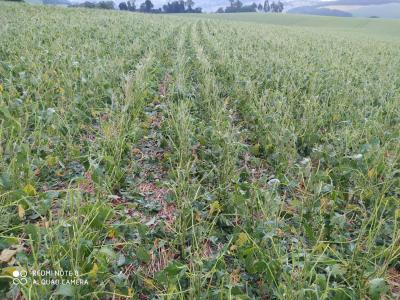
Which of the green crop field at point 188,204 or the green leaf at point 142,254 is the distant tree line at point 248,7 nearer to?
the green crop field at point 188,204

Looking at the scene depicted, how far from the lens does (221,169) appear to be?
3055mm

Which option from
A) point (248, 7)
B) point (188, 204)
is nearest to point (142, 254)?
point (188, 204)

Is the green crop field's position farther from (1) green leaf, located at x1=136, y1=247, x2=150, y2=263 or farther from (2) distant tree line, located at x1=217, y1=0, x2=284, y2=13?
(2) distant tree line, located at x1=217, y1=0, x2=284, y2=13

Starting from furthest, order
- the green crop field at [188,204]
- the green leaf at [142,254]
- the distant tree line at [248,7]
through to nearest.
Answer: the distant tree line at [248,7]
the green leaf at [142,254]
the green crop field at [188,204]

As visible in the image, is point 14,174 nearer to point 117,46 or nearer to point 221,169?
point 221,169

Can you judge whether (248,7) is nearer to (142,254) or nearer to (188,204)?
(188,204)

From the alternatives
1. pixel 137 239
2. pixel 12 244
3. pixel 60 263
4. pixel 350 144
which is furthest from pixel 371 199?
pixel 12 244

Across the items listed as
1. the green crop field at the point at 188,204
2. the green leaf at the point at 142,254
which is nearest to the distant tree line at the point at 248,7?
the green crop field at the point at 188,204

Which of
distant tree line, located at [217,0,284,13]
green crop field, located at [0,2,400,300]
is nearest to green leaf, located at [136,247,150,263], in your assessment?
green crop field, located at [0,2,400,300]

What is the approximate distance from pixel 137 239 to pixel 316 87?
463 cm

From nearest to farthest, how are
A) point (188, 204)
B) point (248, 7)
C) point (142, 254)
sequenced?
point (142, 254) → point (188, 204) → point (248, 7)

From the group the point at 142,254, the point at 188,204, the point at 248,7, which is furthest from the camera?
the point at 248,7

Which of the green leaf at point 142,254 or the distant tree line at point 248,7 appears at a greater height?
the distant tree line at point 248,7

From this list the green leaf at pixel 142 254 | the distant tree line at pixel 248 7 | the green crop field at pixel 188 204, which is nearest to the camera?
the green crop field at pixel 188 204
